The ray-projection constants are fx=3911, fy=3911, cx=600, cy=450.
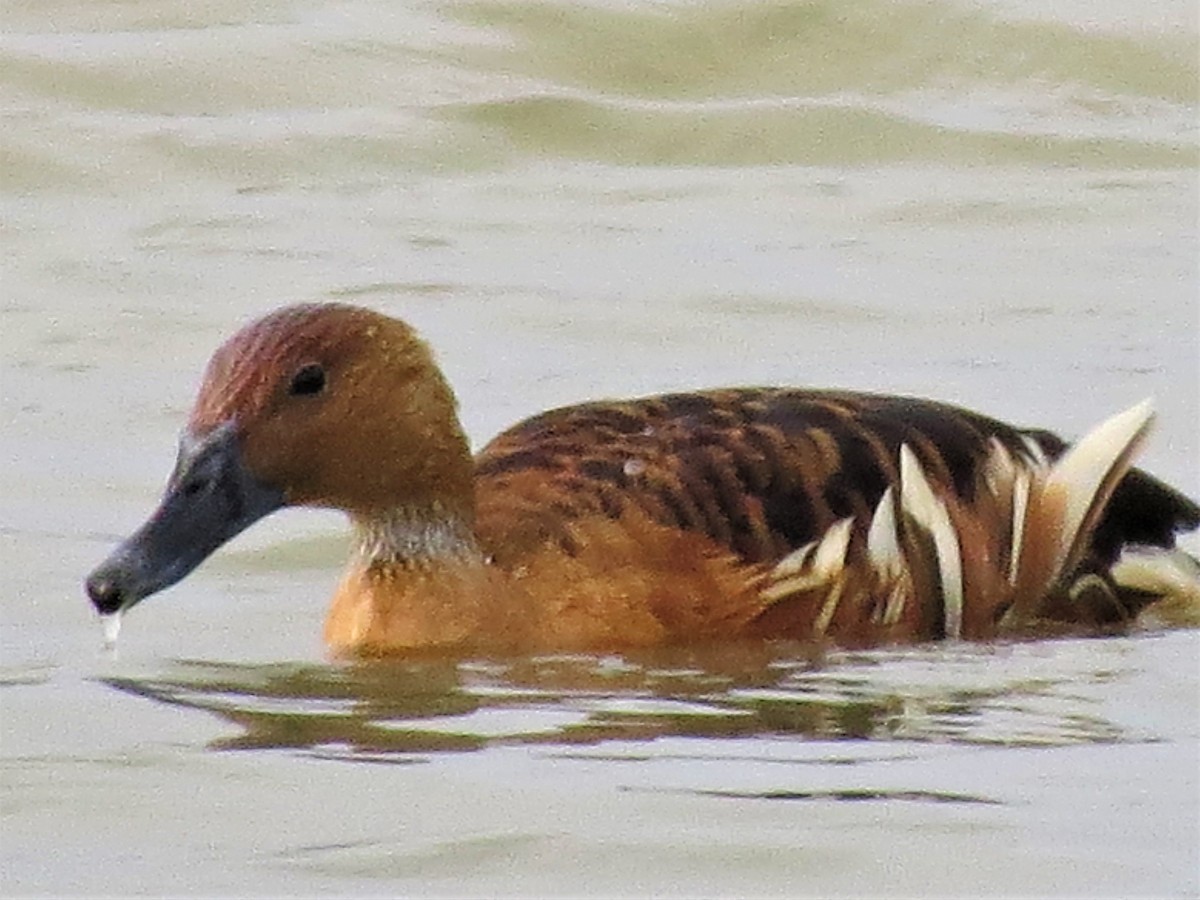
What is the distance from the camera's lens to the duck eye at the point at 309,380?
830 cm

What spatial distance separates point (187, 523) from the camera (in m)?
8.01

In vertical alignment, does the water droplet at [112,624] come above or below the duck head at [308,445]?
below

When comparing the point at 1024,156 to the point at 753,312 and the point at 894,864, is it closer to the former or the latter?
the point at 753,312

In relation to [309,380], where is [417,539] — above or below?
below

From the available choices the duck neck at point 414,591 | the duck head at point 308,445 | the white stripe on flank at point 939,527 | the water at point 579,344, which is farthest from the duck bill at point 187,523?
the white stripe on flank at point 939,527

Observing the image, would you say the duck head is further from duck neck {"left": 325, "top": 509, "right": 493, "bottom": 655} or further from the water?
the water

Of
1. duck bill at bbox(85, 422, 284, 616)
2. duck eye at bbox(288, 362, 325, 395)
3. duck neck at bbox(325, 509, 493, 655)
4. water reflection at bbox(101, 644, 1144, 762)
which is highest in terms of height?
duck eye at bbox(288, 362, 325, 395)

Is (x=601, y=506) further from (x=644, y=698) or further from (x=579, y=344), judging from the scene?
(x=579, y=344)

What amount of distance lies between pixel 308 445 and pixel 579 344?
3.18 meters

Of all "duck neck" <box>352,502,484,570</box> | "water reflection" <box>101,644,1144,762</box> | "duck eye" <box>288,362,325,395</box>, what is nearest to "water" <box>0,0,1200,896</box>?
"water reflection" <box>101,644,1144,762</box>

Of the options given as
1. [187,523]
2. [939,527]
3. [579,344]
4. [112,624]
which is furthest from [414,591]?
[579,344]

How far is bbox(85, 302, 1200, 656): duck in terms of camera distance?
27.0 feet

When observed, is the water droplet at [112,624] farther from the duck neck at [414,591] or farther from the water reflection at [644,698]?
the duck neck at [414,591]

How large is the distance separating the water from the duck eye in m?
0.57
